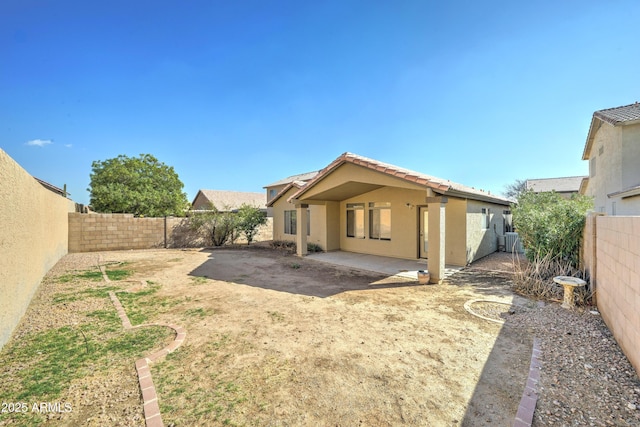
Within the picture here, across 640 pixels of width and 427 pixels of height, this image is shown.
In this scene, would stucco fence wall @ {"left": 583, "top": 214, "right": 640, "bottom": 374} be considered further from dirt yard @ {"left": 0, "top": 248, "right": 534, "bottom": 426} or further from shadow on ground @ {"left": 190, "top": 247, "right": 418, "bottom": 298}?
shadow on ground @ {"left": 190, "top": 247, "right": 418, "bottom": 298}

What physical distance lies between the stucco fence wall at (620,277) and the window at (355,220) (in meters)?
9.37

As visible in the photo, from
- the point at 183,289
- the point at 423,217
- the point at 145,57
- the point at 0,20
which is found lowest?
the point at 183,289

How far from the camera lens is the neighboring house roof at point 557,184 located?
34412mm

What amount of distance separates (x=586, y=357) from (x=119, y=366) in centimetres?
685

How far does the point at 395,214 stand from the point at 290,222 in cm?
756

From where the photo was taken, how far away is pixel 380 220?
13633 mm

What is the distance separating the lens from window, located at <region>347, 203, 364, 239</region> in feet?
48.0

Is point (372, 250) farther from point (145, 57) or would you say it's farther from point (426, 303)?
point (145, 57)

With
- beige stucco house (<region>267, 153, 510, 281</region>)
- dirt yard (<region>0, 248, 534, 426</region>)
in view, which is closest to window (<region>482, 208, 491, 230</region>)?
beige stucco house (<region>267, 153, 510, 281</region>)

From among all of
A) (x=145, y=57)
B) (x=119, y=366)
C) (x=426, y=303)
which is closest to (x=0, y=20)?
(x=145, y=57)

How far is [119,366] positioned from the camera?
371cm

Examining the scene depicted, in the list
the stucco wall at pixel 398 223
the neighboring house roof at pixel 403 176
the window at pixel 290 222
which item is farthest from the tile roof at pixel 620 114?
the window at pixel 290 222

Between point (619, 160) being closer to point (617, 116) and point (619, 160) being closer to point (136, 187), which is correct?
point (617, 116)

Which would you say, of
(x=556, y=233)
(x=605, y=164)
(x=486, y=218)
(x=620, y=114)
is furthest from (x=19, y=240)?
(x=605, y=164)
